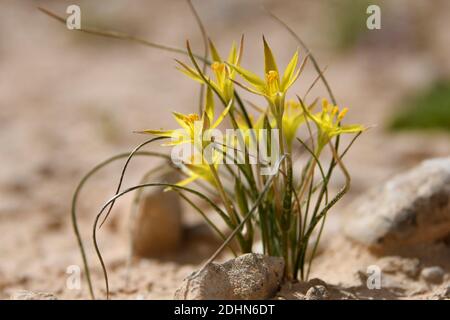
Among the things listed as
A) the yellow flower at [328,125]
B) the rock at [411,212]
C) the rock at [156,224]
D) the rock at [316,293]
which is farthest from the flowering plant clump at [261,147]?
the rock at [156,224]

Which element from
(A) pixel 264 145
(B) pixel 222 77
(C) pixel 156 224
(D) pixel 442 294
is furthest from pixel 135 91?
(D) pixel 442 294

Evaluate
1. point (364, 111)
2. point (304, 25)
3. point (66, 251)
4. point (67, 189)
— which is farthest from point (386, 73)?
point (66, 251)

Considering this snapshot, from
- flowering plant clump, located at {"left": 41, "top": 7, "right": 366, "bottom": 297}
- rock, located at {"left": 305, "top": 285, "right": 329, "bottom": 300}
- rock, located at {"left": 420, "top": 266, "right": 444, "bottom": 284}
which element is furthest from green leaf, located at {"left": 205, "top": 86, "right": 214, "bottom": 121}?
rock, located at {"left": 420, "top": 266, "right": 444, "bottom": 284}

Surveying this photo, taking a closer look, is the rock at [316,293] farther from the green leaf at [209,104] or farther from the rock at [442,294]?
the green leaf at [209,104]

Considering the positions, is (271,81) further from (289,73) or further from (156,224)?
(156,224)

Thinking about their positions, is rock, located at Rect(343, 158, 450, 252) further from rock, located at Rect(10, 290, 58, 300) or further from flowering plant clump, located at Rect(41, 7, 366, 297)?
rock, located at Rect(10, 290, 58, 300)
